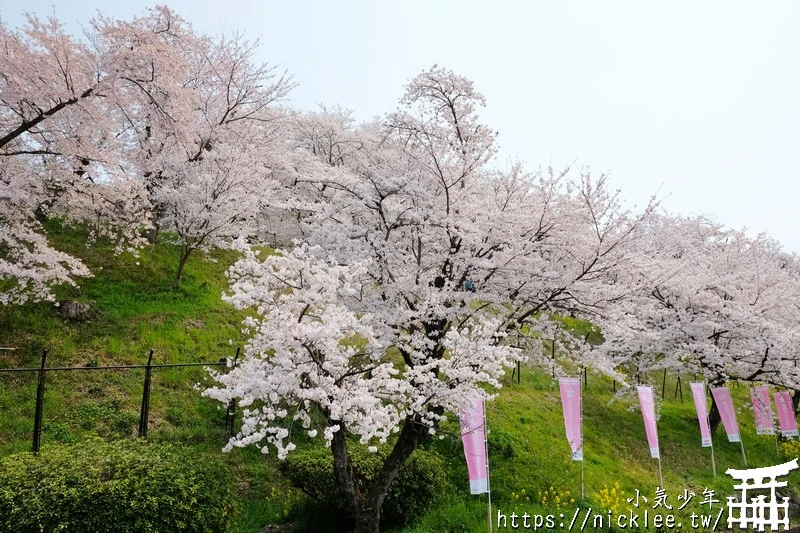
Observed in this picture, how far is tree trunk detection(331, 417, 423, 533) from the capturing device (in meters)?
7.52

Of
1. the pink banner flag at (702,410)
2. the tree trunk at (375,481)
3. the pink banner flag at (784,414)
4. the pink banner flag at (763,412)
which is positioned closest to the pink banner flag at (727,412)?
the pink banner flag at (763,412)

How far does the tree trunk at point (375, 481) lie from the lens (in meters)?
7.52

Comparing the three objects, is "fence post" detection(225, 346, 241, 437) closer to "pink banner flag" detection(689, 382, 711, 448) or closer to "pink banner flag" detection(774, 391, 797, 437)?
"pink banner flag" detection(689, 382, 711, 448)

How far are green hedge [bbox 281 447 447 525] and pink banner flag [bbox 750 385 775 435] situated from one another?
13.8m

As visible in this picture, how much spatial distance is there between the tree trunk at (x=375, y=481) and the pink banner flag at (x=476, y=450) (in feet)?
3.98

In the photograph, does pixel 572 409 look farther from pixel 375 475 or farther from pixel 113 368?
pixel 113 368

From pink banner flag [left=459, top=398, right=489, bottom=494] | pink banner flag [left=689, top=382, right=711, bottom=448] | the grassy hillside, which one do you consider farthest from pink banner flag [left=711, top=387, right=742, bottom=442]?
pink banner flag [left=459, top=398, right=489, bottom=494]

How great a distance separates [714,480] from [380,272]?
461 inches

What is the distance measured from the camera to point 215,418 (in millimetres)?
11625

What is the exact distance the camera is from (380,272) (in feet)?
35.3

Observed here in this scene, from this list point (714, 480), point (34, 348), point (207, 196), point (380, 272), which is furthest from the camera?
point (207, 196)

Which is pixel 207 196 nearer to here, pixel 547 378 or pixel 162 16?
pixel 162 16

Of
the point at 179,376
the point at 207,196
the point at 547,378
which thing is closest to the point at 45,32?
the point at 207,196

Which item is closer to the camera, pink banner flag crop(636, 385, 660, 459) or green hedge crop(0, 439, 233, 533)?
green hedge crop(0, 439, 233, 533)
